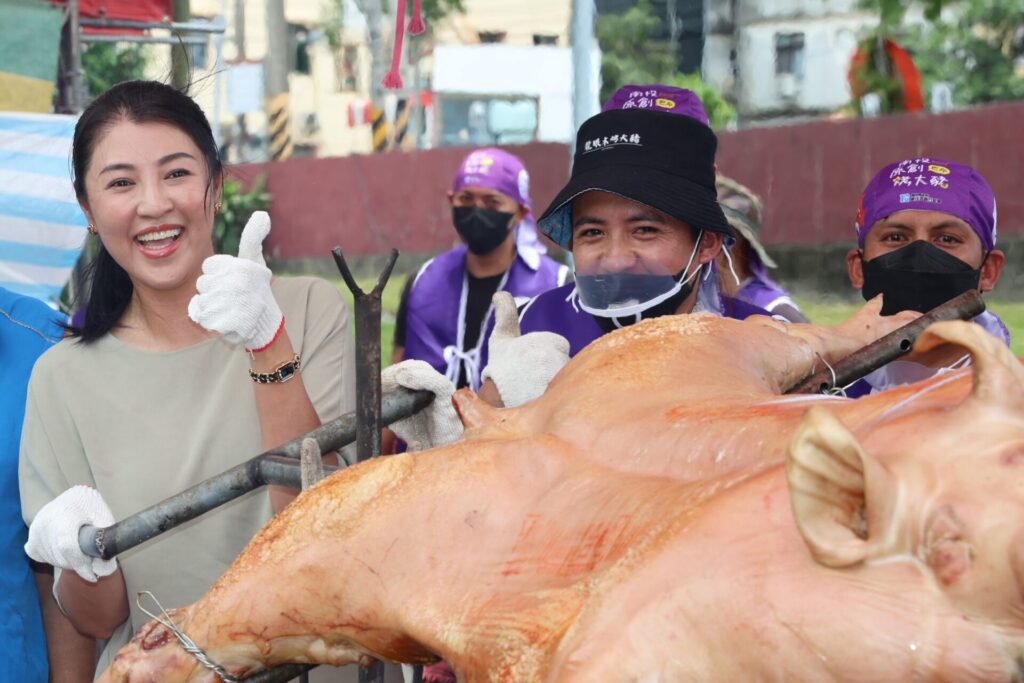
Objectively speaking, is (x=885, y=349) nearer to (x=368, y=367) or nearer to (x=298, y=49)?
(x=368, y=367)

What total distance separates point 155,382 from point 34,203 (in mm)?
3081

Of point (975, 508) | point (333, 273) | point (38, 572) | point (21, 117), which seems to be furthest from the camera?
point (333, 273)

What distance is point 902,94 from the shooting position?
1443 centimetres

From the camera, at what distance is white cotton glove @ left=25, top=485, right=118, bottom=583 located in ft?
7.14

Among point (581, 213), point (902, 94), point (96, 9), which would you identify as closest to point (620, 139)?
point (581, 213)

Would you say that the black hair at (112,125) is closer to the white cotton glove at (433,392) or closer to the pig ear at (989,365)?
the white cotton glove at (433,392)

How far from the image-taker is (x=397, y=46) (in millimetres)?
4844

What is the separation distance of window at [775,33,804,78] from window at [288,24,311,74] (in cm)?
1400

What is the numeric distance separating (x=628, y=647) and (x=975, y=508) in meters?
0.36

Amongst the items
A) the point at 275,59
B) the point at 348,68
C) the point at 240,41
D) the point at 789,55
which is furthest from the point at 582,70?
the point at 348,68

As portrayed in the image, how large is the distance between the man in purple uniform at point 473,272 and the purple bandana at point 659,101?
2.15 m

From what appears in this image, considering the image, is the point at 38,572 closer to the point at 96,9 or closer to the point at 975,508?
the point at 975,508

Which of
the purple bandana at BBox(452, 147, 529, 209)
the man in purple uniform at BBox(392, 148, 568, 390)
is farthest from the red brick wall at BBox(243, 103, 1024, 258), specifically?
the man in purple uniform at BBox(392, 148, 568, 390)

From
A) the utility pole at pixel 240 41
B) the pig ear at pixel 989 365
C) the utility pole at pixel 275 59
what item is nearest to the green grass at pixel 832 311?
the pig ear at pixel 989 365
